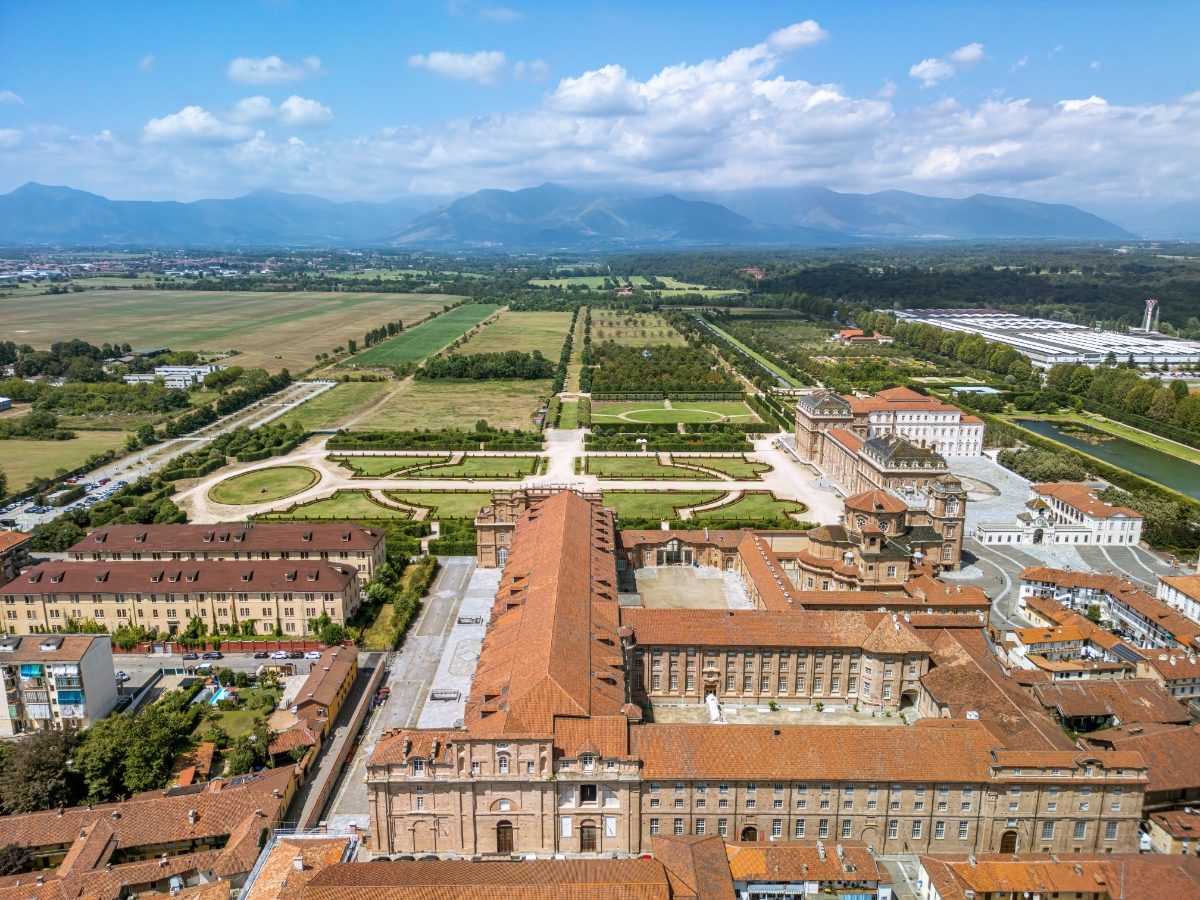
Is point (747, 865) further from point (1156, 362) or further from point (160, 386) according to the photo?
point (1156, 362)

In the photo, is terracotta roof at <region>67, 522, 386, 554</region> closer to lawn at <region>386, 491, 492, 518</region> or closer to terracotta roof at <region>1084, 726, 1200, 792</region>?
lawn at <region>386, 491, 492, 518</region>

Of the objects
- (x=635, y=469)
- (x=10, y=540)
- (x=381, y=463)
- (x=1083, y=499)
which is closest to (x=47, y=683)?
(x=10, y=540)

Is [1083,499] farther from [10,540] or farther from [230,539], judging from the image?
[10,540]

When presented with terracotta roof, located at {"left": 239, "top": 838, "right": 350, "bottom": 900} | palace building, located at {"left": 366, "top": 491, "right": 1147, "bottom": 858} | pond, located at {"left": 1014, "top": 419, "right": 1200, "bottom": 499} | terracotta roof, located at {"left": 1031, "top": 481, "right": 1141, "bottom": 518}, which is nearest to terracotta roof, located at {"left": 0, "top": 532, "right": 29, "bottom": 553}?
terracotta roof, located at {"left": 239, "top": 838, "right": 350, "bottom": 900}

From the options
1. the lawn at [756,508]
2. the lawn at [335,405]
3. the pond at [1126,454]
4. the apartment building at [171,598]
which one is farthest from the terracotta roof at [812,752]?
the lawn at [335,405]

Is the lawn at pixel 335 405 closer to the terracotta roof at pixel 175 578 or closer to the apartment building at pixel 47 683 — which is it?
the terracotta roof at pixel 175 578
